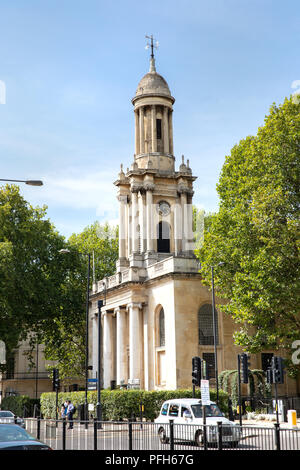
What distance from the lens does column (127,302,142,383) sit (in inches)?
1896

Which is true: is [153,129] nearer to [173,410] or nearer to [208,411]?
[173,410]

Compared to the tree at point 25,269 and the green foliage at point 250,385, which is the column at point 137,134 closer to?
the tree at point 25,269

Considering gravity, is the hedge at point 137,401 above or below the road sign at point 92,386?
below

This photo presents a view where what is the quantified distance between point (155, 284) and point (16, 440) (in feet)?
115

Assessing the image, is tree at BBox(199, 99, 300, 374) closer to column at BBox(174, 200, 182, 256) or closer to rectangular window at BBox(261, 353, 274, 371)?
rectangular window at BBox(261, 353, 274, 371)

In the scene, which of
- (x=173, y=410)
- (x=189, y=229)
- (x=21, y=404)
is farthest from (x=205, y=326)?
(x=173, y=410)

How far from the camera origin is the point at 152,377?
47.5m

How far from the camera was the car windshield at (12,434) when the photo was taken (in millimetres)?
13812

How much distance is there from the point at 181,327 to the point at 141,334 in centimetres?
566

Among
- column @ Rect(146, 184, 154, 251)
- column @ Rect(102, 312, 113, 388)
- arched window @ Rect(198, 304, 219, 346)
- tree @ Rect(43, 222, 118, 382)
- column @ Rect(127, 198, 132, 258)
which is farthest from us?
tree @ Rect(43, 222, 118, 382)

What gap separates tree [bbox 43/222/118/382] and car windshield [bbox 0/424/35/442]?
135 feet

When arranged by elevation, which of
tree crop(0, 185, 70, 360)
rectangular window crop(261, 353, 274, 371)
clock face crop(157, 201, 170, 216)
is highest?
clock face crop(157, 201, 170, 216)

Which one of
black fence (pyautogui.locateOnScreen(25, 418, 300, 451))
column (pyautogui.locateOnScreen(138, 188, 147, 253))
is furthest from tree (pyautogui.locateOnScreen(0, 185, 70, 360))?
black fence (pyautogui.locateOnScreen(25, 418, 300, 451))

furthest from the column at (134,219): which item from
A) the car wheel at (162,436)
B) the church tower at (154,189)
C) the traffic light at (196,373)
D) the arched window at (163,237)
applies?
the car wheel at (162,436)
